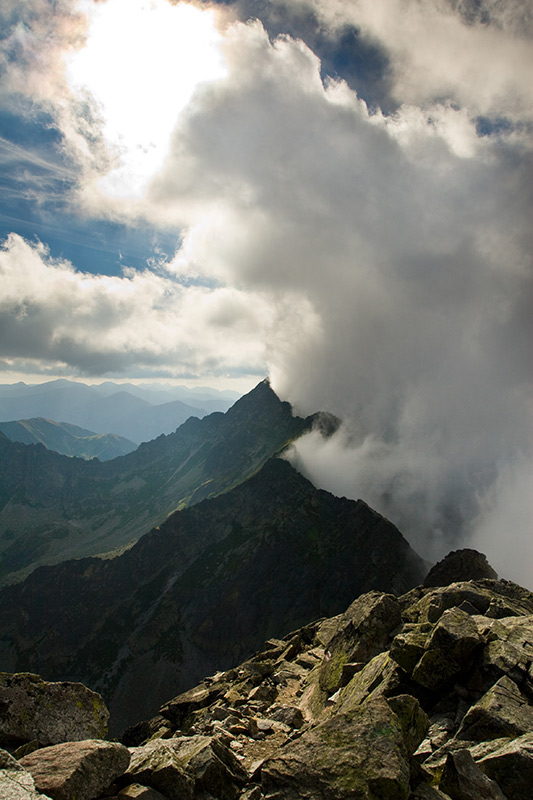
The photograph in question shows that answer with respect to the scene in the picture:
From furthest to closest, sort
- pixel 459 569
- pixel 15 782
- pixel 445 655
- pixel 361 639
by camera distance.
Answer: pixel 459 569, pixel 361 639, pixel 445 655, pixel 15 782

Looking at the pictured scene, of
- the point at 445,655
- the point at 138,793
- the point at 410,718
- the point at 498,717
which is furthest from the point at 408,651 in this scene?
the point at 138,793

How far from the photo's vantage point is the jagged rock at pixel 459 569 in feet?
375

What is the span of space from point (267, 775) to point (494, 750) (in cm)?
875

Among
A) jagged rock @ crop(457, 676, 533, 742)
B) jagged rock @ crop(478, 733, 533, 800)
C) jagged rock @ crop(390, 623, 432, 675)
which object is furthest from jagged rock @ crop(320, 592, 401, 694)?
jagged rock @ crop(478, 733, 533, 800)

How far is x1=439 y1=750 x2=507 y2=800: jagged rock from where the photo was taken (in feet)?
37.5

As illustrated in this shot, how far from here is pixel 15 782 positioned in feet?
34.9

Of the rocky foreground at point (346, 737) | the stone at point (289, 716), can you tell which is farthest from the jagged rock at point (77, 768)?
the stone at point (289, 716)

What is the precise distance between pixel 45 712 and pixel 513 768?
19.7m

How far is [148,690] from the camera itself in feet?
612

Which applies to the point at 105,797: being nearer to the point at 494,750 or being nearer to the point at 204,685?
the point at 494,750

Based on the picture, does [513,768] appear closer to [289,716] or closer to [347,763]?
[347,763]

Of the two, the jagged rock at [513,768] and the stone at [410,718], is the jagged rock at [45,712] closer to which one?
the stone at [410,718]

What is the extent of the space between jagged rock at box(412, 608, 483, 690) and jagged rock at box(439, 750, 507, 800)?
7750 millimetres

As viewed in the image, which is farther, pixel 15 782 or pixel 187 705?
pixel 187 705
